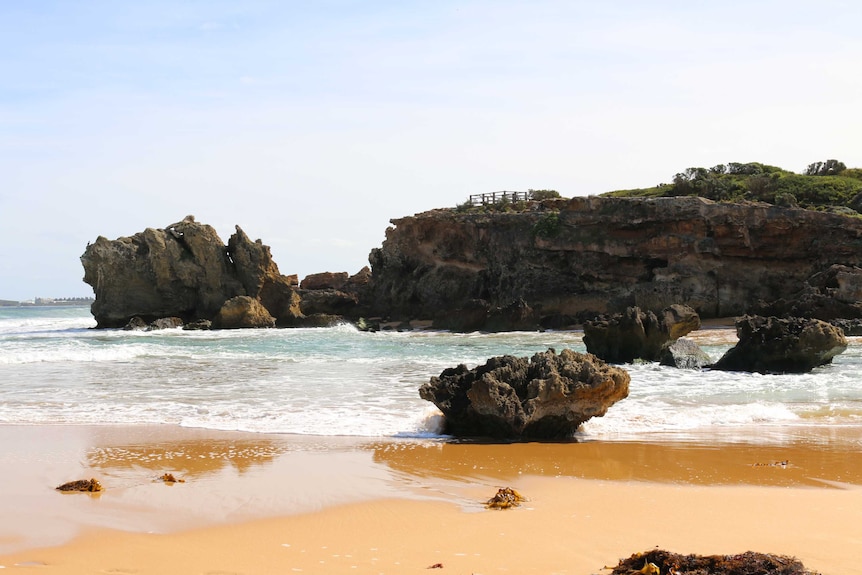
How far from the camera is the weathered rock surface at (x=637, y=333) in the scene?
1902 centimetres

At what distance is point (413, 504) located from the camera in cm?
666

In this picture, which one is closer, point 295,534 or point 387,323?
point 295,534

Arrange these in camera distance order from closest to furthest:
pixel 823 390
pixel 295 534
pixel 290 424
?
pixel 295 534, pixel 290 424, pixel 823 390

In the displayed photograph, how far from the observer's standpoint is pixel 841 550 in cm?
511

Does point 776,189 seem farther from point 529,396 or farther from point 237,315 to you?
point 529,396

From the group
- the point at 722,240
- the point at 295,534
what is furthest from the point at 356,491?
the point at 722,240

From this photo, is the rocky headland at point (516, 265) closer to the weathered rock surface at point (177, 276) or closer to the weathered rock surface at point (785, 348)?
the weathered rock surface at point (177, 276)

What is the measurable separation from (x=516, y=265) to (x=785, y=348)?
25145 millimetres

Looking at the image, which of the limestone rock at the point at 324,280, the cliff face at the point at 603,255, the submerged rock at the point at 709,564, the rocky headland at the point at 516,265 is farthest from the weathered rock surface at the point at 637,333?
the limestone rock at the point at 324,280

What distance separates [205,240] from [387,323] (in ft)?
32.4

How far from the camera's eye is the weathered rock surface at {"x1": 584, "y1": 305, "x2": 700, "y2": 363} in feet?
62.4

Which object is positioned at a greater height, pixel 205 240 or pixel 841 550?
pixel 205 240

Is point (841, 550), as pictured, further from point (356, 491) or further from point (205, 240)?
point (205, 240)

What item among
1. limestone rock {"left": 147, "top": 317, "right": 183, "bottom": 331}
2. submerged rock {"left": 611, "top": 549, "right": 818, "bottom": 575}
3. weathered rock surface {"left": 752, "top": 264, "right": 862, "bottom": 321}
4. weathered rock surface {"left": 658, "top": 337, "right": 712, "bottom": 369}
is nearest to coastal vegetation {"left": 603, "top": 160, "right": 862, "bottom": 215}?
weathered rock surface {"left": 752, "top": 264, "right": 862, "bottom": 321}
